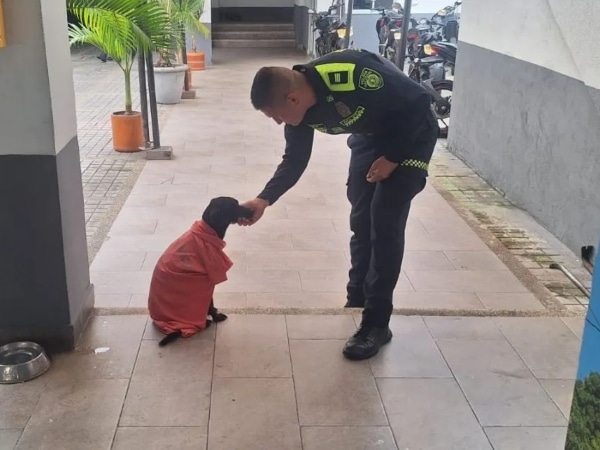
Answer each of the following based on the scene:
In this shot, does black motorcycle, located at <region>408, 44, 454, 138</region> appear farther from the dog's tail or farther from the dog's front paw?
the dog's tail

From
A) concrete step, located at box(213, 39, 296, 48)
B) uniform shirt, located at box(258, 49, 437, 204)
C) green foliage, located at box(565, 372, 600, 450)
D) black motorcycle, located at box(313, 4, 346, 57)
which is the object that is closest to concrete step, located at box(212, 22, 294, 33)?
concrete step, located at box(213, 39, 296, 48)

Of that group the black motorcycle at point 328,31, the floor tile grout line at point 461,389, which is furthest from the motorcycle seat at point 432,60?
the floor tile grout line at point 461,389

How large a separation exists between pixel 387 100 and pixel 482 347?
1154mm

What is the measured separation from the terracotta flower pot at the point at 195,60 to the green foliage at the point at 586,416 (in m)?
11.2

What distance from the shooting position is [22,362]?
2598 millimetres

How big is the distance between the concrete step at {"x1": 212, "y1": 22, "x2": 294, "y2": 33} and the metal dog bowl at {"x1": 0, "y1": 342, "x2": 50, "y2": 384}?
14.3 metres

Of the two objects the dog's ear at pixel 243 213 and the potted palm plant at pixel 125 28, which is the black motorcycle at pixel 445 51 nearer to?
the potted palm plant at pixel 125 28

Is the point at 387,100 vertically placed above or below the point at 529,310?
above

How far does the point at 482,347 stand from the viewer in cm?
289

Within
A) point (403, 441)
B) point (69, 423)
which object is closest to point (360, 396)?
point (403, 441)

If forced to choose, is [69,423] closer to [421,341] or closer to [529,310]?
[421,341]

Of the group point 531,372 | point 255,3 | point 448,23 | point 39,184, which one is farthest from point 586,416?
point 255,3

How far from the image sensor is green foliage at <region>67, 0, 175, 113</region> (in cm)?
489

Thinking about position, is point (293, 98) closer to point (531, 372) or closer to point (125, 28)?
point (531, 372)
